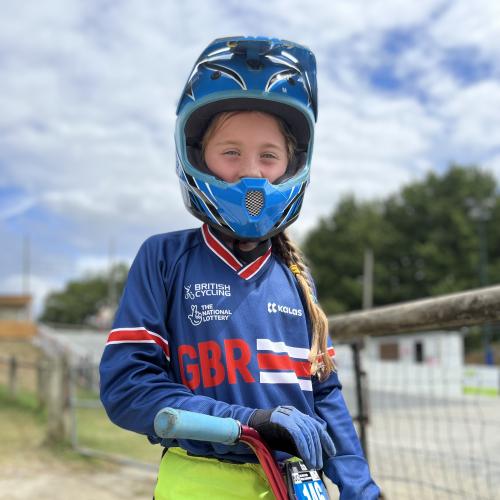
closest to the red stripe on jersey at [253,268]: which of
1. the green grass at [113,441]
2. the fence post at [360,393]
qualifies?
the fence post at [360,393]

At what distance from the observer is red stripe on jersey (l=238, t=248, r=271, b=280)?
164 centimetres

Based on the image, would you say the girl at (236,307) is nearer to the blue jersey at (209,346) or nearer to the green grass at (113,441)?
the blue jersey at (209,346)

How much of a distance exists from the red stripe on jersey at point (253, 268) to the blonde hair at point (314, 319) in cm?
13

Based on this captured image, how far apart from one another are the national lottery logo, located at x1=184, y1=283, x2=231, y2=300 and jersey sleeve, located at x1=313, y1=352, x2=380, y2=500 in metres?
0.38

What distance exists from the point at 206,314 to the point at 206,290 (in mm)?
69

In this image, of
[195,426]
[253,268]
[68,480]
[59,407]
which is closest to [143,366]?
[195,426]

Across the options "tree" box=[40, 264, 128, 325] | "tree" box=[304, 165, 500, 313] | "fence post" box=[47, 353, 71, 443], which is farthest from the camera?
"tree" box=[40, 264, 128, 325]

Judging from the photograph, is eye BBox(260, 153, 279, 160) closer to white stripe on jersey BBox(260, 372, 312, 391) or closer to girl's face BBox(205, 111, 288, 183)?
girl's face BBox(205, 111, 288, 183)

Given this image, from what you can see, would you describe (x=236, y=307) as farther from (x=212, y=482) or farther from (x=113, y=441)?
(x=113, y=441)

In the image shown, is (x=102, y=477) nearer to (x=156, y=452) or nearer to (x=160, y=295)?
(x=156, y=452)

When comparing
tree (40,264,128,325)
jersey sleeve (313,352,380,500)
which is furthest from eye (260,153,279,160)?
tree (40,264,128,325)

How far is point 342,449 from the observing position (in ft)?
5.19

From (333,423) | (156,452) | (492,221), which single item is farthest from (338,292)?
(333,423)

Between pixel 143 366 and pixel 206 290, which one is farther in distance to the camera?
pixel 206 290
